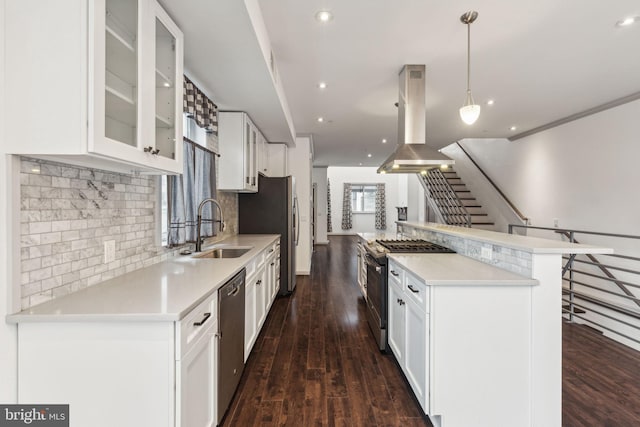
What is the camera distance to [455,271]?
1.99 metres

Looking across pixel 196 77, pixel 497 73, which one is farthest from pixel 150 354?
pixel 497 73

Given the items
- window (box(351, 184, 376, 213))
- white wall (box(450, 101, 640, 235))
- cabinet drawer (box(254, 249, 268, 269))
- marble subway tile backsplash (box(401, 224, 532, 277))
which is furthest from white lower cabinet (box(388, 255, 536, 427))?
window (box(351, 184, 376, 213))

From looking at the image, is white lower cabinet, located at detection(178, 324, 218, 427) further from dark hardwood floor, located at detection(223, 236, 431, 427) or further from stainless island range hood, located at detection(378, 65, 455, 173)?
stainless island range hood, located at detection(378, 65, 455, 173)

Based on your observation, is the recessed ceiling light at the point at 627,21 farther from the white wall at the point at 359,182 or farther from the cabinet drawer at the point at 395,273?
the white wall at the point at 359,182

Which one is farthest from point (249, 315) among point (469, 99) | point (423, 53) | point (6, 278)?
point (423, 53)

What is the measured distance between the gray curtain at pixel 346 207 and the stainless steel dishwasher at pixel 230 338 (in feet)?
35.3

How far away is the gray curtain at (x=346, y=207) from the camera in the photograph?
1277cm

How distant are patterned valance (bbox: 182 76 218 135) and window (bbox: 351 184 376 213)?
407 inches

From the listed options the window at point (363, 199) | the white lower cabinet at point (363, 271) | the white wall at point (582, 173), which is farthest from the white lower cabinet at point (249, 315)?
the window at point (363, 199)

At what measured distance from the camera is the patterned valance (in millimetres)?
2516

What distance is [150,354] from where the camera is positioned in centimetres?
120

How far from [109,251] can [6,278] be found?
22.0 inches

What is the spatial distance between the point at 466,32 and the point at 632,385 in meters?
3.04

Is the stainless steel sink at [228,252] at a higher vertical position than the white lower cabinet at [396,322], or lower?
higher
